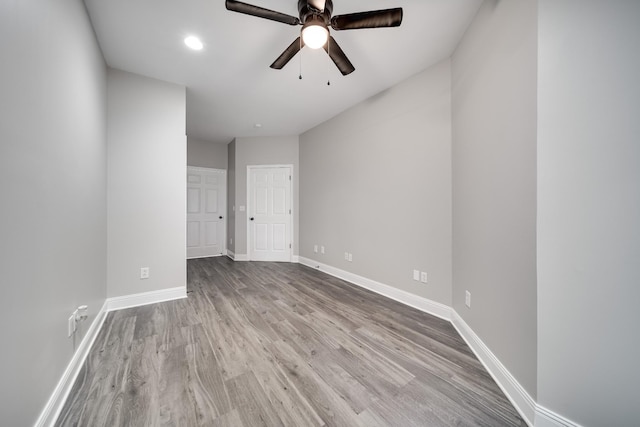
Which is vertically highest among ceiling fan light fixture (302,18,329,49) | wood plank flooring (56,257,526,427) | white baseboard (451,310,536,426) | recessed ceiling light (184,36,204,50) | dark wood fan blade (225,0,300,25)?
recessed ceiling light (184,36,204,50)

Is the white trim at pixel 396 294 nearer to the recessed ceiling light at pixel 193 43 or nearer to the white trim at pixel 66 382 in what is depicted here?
the white trim at pixel 66 382

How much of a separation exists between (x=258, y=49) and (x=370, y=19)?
1160mm

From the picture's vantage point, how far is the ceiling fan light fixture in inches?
60.0

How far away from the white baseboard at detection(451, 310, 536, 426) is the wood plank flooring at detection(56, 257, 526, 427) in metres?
0.04

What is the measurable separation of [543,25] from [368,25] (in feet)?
3.10

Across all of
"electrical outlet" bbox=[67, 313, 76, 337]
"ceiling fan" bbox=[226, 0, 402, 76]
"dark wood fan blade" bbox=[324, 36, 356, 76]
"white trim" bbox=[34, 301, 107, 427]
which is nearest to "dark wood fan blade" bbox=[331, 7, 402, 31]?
"ceiling fan" bbox=[226, 0, 402, 76]

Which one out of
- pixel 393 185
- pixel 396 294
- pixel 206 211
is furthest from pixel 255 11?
pixel 206 211

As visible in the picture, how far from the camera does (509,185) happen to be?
1.38 m

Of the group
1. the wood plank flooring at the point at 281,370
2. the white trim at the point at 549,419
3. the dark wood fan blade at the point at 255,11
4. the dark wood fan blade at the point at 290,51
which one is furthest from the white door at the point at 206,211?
the white trim at the point at 549,419

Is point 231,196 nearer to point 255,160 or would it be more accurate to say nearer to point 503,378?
point 255,160

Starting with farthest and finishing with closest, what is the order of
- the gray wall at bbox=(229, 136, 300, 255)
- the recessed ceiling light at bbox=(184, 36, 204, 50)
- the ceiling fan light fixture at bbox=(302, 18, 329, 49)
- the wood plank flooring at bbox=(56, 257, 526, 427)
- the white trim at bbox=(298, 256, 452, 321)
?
1. the gray wall at bbox=(229, 136, 300, 255)
2. the white trim at bbox=(298, 256, 452, 321)
3. the recessed ceiling light at bbox=(184, 36, 204, 50)
4. the ceiling fan light fixture at bbox=(302, 18, 329, 49)
5. the wood plank flooring at bbox=(56, 257, 526, 427)

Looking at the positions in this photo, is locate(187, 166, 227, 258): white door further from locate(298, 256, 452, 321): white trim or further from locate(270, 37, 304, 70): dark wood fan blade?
locate(270, 37, 304, 70): dark wood fan blade

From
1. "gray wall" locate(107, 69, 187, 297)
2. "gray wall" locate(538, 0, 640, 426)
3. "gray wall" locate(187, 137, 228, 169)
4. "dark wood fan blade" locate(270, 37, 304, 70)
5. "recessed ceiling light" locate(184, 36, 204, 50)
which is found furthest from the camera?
"gray wall" locate(187, 137, 228, 169)

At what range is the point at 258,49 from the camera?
2162 mm
